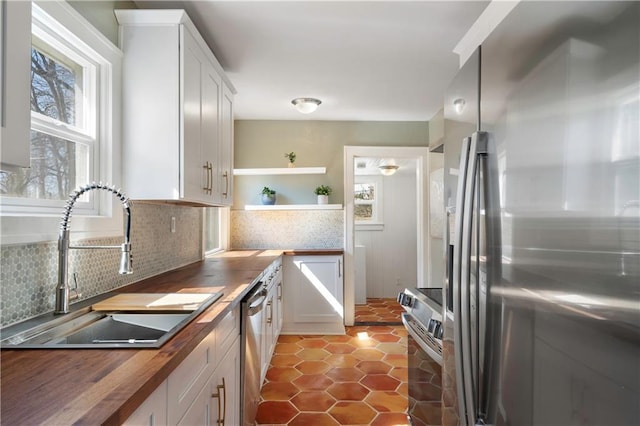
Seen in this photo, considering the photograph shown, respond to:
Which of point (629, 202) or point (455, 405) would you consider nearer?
point (629, 202)

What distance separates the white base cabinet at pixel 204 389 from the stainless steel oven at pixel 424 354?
844 mm

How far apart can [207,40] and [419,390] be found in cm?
239

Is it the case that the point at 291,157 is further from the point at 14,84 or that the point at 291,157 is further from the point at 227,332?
the point at 14,84

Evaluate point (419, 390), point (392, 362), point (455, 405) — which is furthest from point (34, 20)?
point (392, 362)

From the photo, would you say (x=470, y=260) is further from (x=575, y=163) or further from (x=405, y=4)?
(x=405, y=4)

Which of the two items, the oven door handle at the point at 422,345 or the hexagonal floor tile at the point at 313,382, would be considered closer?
the oven door handle at the point at 422,345

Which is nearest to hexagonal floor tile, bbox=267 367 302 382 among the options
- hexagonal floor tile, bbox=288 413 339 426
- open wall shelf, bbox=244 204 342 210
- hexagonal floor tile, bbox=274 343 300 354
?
hexagonal floor tile, bbox=274 343 300 354

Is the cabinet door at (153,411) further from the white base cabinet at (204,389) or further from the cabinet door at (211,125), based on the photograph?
the cabinet door at (211,125)

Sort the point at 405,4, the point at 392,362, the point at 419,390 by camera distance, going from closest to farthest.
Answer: the point at 419,390
the point at 405,4
the point at 392,362

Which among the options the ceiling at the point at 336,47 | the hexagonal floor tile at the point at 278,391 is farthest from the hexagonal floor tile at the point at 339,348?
the ceiling at the point at 336,47

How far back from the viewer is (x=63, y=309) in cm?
126

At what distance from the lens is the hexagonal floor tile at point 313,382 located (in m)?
2.64

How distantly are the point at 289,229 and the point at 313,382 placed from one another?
1822 mm

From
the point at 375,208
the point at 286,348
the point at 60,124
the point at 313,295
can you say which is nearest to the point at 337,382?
the point at 286,348
